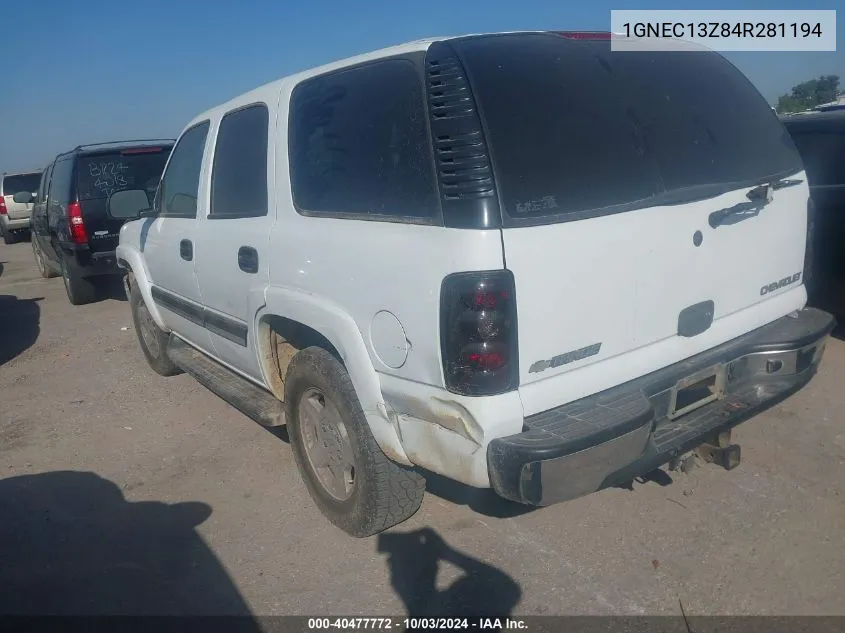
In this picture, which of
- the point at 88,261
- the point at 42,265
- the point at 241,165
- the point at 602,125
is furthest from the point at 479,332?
the point at 42,265

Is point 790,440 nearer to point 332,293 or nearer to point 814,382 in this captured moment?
point 814,382

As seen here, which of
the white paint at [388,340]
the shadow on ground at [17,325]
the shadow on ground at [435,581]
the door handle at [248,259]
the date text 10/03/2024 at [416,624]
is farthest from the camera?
the shadow on ground at [17,325]

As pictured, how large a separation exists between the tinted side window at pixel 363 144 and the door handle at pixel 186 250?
50.2 inches

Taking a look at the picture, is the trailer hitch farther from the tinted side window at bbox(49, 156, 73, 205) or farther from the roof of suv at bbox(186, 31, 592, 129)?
the tinted side window at bbox(49, 156, 73, 205)

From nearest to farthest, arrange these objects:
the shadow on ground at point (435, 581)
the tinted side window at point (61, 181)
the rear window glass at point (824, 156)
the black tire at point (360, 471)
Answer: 1. the shadow on ground at point (435, 581)
2. the black tire at point (360, 471)
3. the rear window glass at point (824, 156)
4. the tinted side window at point (61, 181)

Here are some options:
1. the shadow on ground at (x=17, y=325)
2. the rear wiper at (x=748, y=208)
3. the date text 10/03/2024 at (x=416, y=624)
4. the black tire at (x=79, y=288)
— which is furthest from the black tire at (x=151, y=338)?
the rear wiper at (x=748, y=208)

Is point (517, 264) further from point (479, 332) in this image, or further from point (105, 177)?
point (105, 177)

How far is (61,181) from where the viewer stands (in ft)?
27.9

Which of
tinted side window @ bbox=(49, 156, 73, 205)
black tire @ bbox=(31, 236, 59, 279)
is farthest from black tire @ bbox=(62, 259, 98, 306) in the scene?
black tire @ bbox=(31, 236, 59, 279)

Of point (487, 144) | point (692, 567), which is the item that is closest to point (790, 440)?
point (692, 567)

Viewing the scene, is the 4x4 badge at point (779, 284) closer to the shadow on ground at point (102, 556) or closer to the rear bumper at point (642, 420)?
the rear bumper at point (642, 420)

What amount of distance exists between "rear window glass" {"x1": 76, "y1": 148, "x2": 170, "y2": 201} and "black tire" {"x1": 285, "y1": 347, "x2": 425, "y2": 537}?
5872 mm

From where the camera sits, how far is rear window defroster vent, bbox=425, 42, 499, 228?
7.43ft

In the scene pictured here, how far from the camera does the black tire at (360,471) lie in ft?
9.45
